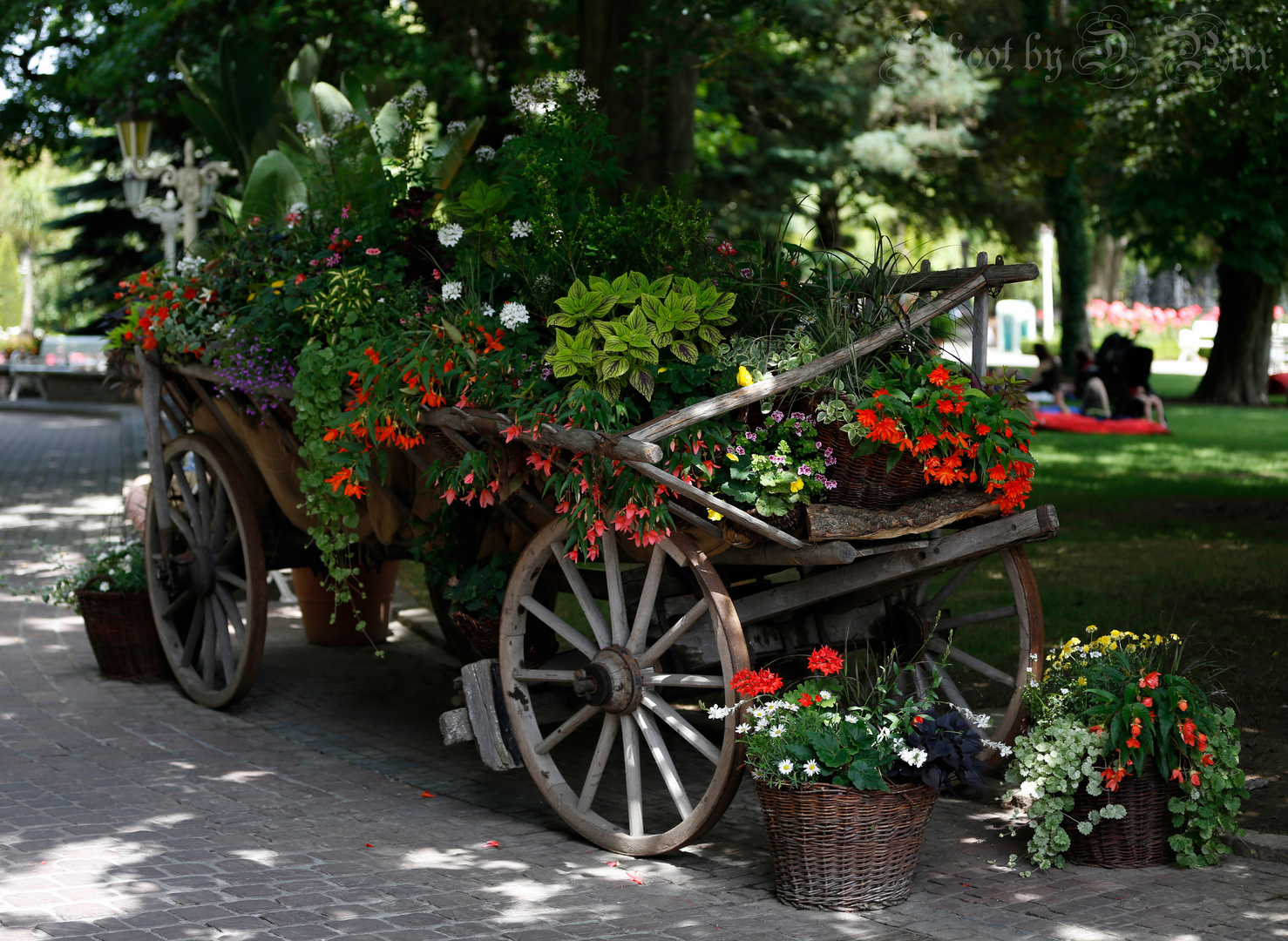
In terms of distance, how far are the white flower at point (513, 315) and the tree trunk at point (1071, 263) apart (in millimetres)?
23319

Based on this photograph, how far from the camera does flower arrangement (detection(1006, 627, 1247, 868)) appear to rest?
4.23 m

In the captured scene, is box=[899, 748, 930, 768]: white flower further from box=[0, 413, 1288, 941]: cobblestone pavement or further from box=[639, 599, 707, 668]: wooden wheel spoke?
box=[639, 599, 707, 668]: wooden wheel spoke

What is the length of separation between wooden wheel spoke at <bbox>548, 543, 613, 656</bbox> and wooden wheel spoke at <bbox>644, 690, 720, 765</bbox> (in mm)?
306

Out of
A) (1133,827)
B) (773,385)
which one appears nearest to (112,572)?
(773,385)

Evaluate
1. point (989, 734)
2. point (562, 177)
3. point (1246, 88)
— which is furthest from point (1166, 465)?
point (562, 177)

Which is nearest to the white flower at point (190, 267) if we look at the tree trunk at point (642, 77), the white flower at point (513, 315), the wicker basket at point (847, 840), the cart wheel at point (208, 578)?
the cart wheel at point (208, 578)

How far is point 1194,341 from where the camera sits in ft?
125

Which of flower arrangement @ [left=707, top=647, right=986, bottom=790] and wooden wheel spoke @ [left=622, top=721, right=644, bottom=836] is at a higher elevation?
flower arrangement @ [left=707, top=647, right=986, bottom=790]

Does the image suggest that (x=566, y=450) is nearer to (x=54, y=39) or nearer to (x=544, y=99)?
(x=544, y=99)

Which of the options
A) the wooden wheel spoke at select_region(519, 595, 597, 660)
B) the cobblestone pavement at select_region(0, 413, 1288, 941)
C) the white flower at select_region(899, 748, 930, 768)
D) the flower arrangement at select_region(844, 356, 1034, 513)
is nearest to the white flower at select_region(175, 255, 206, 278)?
the cobblestone pavement at select_region(0, 413, 1288, 941)

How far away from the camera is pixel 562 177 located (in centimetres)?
502

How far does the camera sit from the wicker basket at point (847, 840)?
4.01 metres

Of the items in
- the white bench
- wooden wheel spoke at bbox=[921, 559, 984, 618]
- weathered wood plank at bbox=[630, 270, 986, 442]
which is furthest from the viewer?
the white bench

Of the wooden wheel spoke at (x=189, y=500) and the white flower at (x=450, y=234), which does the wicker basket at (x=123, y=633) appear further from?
the white flower at (x=450, y=234)
